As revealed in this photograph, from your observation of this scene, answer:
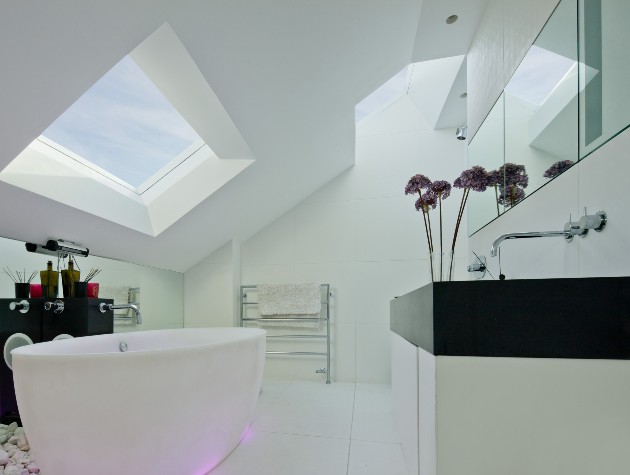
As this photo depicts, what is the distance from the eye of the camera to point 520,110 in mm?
1772

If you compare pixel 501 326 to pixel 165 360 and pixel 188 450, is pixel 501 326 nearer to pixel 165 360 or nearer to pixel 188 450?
pixel 165 360

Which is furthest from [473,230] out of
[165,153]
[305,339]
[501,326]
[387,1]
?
[165,153]

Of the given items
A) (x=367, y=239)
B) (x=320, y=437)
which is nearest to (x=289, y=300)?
(x=367, y=239)

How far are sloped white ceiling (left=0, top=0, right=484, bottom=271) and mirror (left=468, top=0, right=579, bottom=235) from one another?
0.80m

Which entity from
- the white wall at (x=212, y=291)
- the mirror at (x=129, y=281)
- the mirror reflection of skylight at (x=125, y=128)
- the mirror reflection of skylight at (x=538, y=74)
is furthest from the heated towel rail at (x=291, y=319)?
the mirror reflection of skylight at (x=538, y=74)

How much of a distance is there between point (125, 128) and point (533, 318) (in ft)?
8.11

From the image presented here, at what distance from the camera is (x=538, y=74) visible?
1.58m

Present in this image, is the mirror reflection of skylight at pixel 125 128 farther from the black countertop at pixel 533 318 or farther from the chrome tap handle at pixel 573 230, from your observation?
the chrome tap handle at pixel 573 230

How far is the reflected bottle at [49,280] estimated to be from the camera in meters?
2.30

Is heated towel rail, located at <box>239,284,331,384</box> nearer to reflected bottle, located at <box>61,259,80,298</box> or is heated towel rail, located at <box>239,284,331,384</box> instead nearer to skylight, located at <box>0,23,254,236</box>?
skylight, located at <box>0,23,254,236</box>

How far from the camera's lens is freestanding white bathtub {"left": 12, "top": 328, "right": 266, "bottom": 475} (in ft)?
4.36

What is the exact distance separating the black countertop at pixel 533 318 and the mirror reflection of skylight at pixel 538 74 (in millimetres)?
887

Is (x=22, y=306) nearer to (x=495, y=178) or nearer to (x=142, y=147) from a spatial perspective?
(x=142, y=147)

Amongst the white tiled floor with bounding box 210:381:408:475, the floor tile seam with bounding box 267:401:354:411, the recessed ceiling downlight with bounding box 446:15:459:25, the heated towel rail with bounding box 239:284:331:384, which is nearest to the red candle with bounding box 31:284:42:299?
the white tiled floor with bounding box 210:381:408:475
